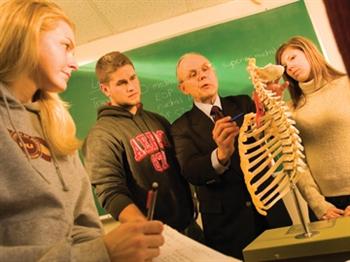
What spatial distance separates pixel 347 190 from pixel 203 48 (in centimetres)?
92

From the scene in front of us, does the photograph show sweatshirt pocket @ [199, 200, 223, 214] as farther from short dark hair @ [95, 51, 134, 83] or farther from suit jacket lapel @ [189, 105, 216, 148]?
short dark hair @ [95, 51, 134, 83]

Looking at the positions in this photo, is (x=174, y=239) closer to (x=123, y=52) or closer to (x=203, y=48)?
(x=203, y=48)

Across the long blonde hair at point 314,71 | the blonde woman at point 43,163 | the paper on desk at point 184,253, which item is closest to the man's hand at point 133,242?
the blonde woman at point 43,163

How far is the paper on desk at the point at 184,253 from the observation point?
73cm

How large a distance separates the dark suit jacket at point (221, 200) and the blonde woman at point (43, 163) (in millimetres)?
598

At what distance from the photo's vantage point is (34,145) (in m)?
0.86

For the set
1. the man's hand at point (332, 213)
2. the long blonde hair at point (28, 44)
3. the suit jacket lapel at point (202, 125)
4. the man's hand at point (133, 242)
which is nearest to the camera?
the man's hand at point (133, 242)

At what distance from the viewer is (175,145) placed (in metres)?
1.58

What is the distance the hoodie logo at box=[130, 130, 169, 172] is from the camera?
1.53 m

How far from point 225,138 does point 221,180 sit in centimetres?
17

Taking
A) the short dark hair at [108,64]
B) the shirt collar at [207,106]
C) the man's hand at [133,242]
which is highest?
the short dark hair at [108,64]

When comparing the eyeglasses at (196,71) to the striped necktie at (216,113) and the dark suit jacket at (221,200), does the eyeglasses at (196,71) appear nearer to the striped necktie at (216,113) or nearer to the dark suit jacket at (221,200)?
the striped necktie at (216,113)

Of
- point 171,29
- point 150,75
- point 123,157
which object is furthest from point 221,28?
point 123,157

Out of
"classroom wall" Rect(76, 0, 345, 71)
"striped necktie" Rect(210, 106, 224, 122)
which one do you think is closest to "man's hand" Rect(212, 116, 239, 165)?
"striped necktie" Rect(210, 106, 224, 122)
